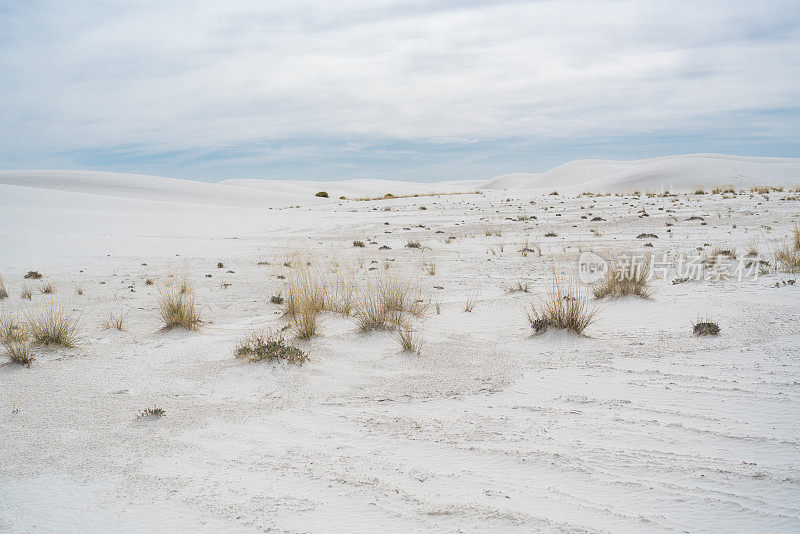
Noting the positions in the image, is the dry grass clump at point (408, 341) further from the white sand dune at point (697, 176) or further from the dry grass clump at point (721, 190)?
the white sand dune at point (697, 176)

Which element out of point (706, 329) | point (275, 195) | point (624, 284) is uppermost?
point (275, 195)

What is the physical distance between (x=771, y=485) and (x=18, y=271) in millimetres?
13482

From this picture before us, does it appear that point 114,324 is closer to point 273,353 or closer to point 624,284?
point 273,353

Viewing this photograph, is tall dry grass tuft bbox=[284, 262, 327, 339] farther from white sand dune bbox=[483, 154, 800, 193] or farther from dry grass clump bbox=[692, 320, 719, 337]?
white sand dune bbox=[483, 154, 800, 193]

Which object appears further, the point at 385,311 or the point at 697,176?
the point at 697,176

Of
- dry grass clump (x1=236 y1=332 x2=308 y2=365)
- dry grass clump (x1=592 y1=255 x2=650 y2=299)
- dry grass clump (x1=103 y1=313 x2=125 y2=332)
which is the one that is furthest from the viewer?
dry grass clump (x1=592 y1=255 x2=650 y2=299)

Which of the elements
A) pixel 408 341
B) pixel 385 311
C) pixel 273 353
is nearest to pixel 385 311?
pixel 385 311

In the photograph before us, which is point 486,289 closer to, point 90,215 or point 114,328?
point 114,328

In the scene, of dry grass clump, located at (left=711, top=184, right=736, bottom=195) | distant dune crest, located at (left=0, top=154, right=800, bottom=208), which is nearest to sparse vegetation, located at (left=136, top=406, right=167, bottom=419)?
dry grass clump, located at (left=711, top=184, right=736, bottom=195)

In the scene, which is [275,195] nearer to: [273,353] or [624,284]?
[624,284]

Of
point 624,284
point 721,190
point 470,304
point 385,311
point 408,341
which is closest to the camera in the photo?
point 408,341

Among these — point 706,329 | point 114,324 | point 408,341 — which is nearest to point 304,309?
point 408,341

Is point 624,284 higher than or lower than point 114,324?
higher

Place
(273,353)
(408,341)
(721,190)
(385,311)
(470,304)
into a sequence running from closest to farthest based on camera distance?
(273,353)
(408,341)
(385,311)
(470,304)
(721,190)
